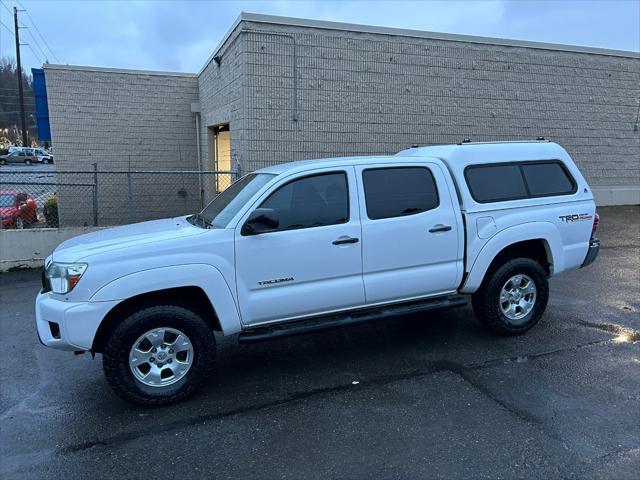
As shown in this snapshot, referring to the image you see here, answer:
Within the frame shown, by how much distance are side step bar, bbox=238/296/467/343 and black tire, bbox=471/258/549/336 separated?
0.31 metres

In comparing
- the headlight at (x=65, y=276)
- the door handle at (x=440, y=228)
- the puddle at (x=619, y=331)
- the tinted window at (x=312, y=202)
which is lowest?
the puddle at (x=619, y=331)

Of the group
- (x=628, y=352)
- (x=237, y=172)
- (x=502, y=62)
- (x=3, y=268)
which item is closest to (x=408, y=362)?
(x=628, y=352)

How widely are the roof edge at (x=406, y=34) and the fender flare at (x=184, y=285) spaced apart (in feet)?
22.9

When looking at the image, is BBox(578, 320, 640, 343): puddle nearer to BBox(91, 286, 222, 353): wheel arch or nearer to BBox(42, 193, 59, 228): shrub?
BBox(91, 286, 222, 353): wheel arch

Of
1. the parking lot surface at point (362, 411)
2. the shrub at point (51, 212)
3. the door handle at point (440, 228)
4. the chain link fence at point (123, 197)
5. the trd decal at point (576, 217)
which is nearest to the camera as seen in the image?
the parking lot surface at point (362, 411)

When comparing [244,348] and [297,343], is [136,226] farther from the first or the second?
[297,343]

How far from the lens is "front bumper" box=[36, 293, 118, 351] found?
3.66 meters

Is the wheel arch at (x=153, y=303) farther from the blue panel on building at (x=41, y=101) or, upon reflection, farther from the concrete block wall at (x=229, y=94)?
the blue panel on building at (x=41, y=101)

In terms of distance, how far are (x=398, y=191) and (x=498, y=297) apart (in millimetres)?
1601

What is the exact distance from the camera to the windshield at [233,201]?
435 centimetres

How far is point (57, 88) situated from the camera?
13.8 metres

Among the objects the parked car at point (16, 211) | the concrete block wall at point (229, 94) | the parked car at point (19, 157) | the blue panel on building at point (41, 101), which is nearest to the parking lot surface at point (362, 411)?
the parked car at point (16, 211)

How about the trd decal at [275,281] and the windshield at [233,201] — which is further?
the windshield at [233,201]

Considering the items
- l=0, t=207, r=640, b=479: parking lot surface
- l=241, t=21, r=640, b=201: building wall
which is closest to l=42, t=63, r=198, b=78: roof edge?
l=241, t=21, r=640, b=201: building wall
